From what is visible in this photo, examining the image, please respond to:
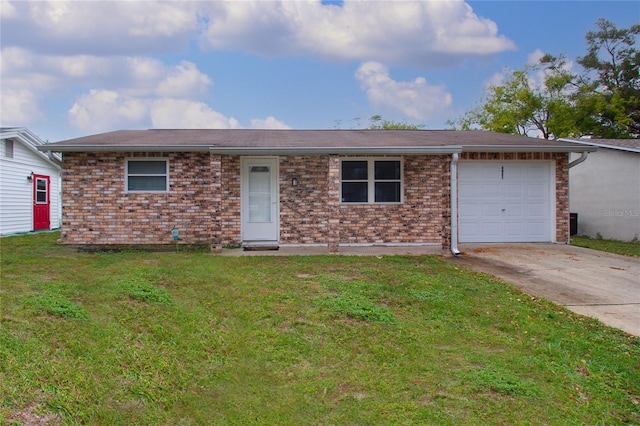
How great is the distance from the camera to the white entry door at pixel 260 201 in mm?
10211

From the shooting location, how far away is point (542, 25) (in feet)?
56.8

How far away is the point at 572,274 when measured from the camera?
23.1 feet

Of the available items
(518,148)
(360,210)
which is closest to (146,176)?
(360,210)

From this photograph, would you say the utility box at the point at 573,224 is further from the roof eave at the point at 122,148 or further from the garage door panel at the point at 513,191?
the roof eave at the point at 122,148

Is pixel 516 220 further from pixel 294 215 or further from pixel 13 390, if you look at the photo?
pixel 13 390

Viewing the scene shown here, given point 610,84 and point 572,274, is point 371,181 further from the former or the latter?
point 610,84

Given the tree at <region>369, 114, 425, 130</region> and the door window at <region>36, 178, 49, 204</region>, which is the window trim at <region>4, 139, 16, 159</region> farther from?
the tree at <region>369, 114, 425, 130</region>

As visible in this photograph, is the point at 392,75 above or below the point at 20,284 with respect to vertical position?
above

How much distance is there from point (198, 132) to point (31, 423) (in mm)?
10721

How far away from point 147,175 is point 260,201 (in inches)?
111

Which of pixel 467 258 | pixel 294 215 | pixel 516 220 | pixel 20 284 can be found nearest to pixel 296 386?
pixel 20 284

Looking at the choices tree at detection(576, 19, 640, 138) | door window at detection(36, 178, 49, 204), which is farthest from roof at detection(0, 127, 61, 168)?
tree at detection(576, 19, 640, 138)

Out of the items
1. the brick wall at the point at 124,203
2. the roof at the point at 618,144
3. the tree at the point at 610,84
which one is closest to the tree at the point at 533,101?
the tree at the point at 610,84

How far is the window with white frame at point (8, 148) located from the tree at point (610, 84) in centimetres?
2789
